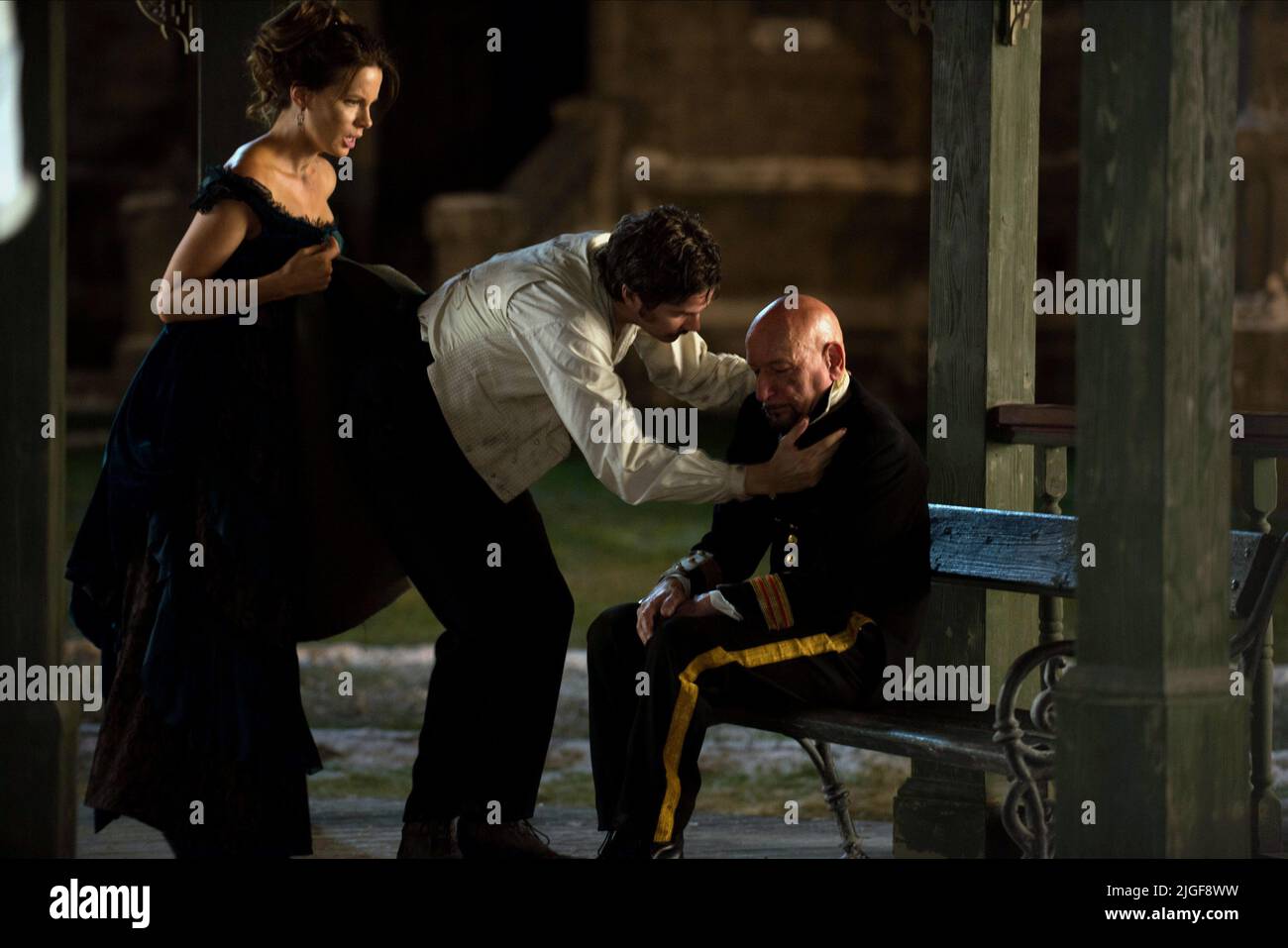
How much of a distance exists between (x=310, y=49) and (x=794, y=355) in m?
1.38

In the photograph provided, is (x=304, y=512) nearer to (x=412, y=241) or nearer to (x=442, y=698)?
(x=442, y=698)

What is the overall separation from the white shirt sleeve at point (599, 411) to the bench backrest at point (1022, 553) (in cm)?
85

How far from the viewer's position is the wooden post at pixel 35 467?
548 cm

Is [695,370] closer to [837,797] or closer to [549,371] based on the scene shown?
[549,371]

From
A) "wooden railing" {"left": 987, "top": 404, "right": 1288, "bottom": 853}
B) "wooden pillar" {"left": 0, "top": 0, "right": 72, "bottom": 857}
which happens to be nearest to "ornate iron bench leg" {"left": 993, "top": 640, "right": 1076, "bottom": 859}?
"wooden railing" {"left": 987, "top": 404, "right": 1288, "bottom": 853}

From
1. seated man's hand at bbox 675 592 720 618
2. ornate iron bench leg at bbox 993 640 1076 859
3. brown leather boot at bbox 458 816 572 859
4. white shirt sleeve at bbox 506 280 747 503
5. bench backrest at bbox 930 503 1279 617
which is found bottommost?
brown leather boot at bbox 458 816 572 859

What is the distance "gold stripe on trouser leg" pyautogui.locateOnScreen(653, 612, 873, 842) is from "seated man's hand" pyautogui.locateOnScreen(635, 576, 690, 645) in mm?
197

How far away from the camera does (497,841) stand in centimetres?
524

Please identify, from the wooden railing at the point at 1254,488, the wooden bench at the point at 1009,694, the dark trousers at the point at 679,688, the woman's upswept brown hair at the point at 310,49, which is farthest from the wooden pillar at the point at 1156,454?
the woman's upswept brown hair at the point at 310,49

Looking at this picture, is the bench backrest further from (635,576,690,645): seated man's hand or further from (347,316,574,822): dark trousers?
(347,316,574,822): dark trousers

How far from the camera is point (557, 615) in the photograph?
521cm

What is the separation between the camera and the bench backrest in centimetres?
500

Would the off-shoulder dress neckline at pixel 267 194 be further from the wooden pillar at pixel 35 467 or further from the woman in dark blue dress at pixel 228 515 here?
the wooden pillar at pixel 35 467

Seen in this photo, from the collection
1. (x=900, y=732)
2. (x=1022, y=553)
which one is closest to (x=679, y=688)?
(x=900, y=732)
